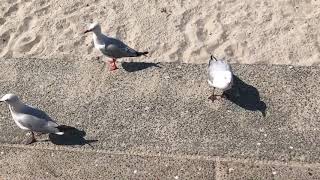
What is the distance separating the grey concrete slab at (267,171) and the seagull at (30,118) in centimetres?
177

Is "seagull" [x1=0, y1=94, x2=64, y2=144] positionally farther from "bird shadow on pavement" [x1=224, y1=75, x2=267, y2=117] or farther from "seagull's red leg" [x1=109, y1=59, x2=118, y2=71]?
"bird shadow on pavement" [x1=224, y1=75, x2=267, y2=117]

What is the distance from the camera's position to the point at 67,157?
16.6 feet

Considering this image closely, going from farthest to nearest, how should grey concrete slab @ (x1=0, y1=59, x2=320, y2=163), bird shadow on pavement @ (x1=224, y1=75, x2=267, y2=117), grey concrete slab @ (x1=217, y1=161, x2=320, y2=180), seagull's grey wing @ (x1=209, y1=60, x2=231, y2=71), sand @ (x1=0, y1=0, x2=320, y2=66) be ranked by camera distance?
1. sand @ (x1=0, y1=0, x2=320, y2=66)
2. seagull's grey wing @ (x1=209, y1=60, x2=231, y2=71)
3. bird shadow on pavement @ (x1=224, y1=75, x2=267, y2=117)
4. grey concrete slab @ (x1=0, y1=59, x2=320, y2=163)
5. grey concrete slab @ (x1=217, y1=161, x2=320, y2=180)

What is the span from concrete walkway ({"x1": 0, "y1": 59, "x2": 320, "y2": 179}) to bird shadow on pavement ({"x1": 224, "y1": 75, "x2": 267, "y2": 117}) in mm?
11

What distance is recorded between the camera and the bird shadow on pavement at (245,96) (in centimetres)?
550

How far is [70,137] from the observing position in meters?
5.30

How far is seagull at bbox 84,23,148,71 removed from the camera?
20.6 ft

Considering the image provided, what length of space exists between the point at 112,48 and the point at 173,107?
4.10ft

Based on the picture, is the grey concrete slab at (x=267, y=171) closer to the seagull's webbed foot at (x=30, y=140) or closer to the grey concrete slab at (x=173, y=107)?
the grey concrete slab at (x=173, y=107)

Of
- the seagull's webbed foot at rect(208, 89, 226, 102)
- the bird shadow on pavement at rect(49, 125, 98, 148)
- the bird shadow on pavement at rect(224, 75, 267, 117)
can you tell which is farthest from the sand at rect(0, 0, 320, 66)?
the bird shadow on pavement at rect(49, 125, 98, 148)

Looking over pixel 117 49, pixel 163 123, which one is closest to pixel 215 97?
pixel 163 123

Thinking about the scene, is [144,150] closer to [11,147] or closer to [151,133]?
[151,133]

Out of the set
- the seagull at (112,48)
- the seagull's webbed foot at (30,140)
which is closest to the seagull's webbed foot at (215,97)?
the seagull at (112,48)

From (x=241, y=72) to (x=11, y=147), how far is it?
2.83 m
